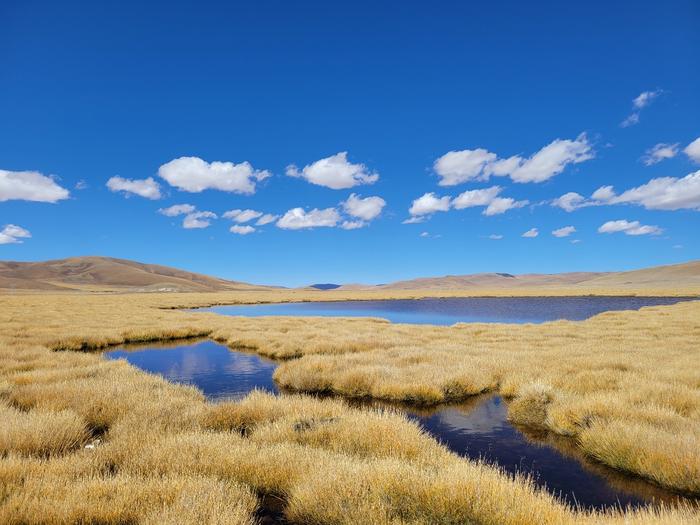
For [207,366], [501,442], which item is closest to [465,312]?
[207,366]

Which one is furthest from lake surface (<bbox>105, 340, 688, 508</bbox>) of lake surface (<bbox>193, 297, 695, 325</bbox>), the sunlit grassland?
lake surface (<bbox>193, 297, 695, 325</bbox>)

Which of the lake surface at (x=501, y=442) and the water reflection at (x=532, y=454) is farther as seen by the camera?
the lake surface at (x=501, y=442)

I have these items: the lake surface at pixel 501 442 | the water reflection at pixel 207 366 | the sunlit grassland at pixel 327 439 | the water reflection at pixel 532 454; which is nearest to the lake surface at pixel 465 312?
the water reflection at pixel 207 366

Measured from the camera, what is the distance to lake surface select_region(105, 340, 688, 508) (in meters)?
6.43

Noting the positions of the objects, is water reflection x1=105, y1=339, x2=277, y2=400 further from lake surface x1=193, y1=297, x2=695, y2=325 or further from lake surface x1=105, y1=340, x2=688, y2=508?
lake surface x1=193, y1=297, x2=695, y2=325

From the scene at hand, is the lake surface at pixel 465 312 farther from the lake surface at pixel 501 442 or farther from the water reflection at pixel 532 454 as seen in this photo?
the water reflection at pixel 532 454

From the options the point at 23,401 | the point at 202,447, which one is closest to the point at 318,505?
the point at 202,447

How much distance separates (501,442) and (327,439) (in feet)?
13.5

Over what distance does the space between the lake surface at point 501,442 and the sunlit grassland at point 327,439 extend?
0.42m

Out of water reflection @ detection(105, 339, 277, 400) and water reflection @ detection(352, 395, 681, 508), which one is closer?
water reflection @ detection(352, 395, 681, 508)

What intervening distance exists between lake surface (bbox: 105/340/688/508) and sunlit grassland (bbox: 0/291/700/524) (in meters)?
0.42

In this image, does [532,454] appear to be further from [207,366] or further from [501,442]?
[207,366]

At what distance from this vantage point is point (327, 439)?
294 inches

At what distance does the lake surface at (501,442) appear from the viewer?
643cm
